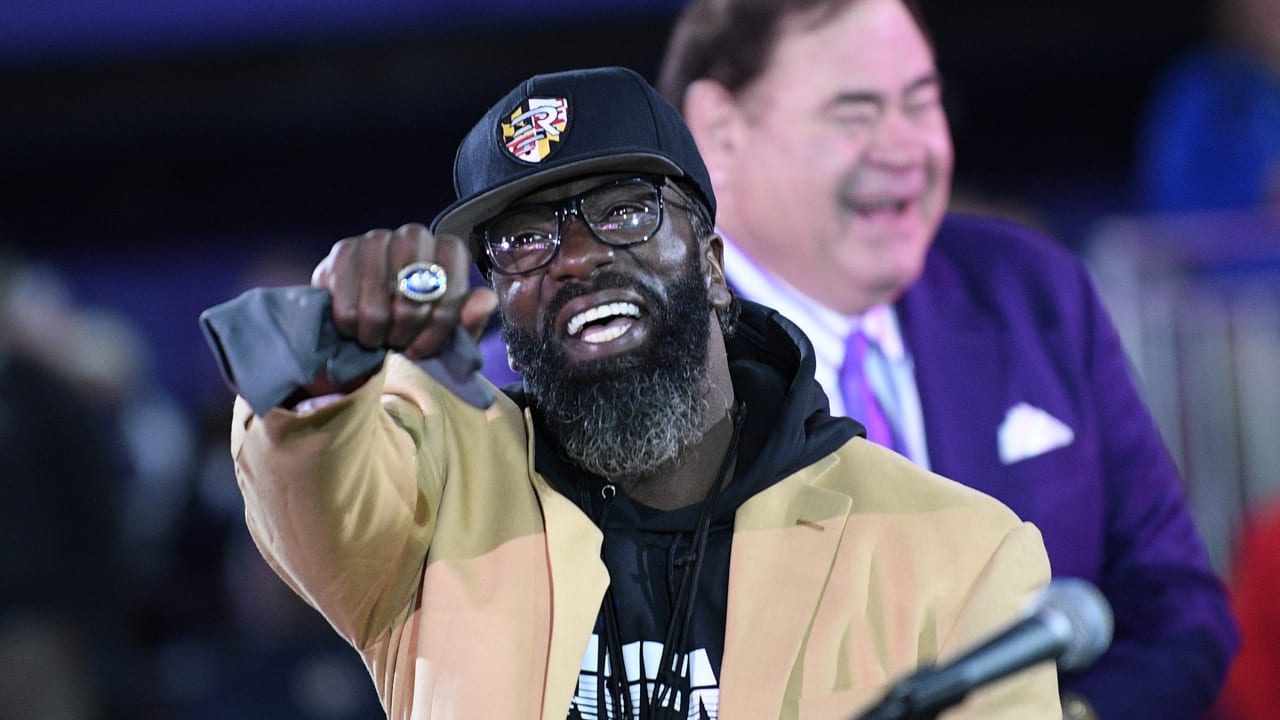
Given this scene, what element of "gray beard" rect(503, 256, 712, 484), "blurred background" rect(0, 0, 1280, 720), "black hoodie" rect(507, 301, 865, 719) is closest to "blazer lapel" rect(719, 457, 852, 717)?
"black hoodie" rect(507, 301, 865, 719)

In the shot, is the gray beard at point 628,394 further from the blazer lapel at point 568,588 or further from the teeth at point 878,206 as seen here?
the teeth at point 878,206

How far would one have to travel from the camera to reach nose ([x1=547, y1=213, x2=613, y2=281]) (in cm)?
218

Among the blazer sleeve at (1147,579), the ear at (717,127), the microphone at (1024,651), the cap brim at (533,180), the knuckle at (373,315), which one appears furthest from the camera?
the ear at (717,127)

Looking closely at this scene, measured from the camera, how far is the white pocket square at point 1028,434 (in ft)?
9.86

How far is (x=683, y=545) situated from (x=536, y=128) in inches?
22.9

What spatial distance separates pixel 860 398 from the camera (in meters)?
3.03

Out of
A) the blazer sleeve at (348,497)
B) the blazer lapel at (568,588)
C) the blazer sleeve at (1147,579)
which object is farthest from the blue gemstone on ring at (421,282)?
the blazer sleeve at (1147,579)

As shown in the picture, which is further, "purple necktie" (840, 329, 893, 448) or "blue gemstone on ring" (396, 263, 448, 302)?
"purple necktie" (840, 329, 893, 448)

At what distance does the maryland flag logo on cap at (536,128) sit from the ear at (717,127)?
90 cm

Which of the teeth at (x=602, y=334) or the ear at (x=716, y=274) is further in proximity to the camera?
the ear at (x=716, y=274)

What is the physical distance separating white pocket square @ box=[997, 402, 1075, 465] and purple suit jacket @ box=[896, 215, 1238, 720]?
0.01 m

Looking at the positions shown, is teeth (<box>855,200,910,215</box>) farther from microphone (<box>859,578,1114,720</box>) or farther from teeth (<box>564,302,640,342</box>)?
microphone (<box>859,578,1114,720</box>)

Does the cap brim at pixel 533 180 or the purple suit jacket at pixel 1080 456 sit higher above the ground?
the cap brim at pixel 533 180

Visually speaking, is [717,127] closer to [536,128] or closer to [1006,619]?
[536,128]
